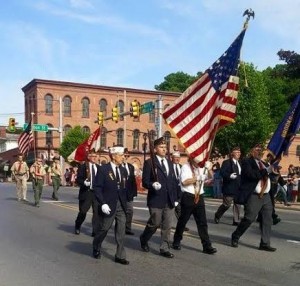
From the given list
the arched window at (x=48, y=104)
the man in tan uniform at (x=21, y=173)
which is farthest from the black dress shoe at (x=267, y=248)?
the arched window at (x=48, y=104)

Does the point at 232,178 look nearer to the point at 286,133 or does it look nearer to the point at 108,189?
the point at 286,133

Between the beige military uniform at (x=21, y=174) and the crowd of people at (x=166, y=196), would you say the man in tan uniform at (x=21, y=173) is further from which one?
the crowd of people at (x=166, y=196)

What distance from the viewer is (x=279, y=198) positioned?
23.4m

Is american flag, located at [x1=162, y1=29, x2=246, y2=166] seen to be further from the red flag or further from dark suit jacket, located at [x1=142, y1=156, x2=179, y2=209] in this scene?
the red flag

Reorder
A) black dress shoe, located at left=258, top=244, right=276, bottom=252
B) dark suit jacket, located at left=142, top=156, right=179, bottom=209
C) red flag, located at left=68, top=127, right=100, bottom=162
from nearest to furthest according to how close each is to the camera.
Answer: dark suit jacket, located at left=142, top=156, right=179, bottom=209
black dress shoe, located at left=258, top=244, right=276, bottom=252
red flag, located at left=68, top=127, right=100, bottom=162

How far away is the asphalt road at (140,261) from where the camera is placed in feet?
23.1

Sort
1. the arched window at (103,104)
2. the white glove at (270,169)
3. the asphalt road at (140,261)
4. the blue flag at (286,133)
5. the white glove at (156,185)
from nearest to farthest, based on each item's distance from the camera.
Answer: the asphalt road at (140,261)
the white glove at (156,185)
the white glove at (270,169)
the blue flag at (286,133)
the arched window at (103,104)

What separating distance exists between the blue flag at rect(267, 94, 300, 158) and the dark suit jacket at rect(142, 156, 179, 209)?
79.7 inches

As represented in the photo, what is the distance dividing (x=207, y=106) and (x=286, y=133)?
63.6 inches

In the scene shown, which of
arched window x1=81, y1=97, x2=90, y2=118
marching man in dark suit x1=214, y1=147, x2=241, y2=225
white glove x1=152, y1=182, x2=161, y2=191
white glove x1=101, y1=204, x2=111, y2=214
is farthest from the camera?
arched window x1=81, y1=97, x2=90, y2=118

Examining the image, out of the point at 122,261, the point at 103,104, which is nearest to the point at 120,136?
the point at 103,104

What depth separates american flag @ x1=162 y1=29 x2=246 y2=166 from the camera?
29.3 ft

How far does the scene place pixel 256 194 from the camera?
9.15m

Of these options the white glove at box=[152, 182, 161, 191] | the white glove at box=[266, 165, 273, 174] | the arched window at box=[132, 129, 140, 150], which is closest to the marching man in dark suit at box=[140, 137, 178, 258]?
the white glove at box=[152, 182, 161, 191]
